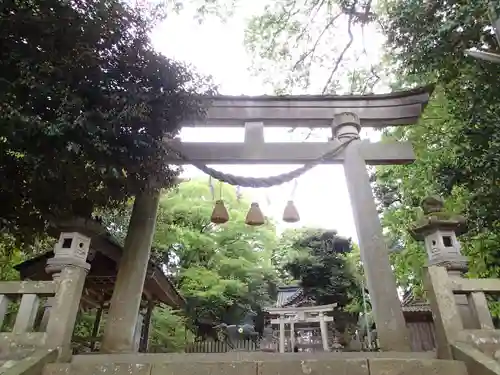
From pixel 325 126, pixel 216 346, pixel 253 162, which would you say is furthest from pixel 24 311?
pixel 216 346

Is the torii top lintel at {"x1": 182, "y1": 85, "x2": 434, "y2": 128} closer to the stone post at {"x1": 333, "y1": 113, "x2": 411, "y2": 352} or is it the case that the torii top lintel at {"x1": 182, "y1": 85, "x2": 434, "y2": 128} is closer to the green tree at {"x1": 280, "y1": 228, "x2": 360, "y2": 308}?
the stone post at {"x1": 333, "y1": 113, "x2": 411, "y2": 352}

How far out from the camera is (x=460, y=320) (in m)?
3.58

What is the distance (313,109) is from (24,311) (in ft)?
16.6

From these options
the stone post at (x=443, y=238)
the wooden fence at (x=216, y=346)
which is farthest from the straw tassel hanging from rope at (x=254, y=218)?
the wooden fence at (x=216, y=346)

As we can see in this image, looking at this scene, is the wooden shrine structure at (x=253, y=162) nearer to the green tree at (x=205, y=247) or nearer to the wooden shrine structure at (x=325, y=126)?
the wooden shrine structure at (x=325, y=126)

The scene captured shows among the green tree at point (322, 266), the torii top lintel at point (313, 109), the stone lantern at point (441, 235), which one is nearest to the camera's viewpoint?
the stone lantern at point (441, 235)

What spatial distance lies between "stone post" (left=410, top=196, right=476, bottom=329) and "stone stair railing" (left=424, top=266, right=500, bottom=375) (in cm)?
18

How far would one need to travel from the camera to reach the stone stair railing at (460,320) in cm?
326

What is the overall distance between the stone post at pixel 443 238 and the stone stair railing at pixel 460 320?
182 millimetres

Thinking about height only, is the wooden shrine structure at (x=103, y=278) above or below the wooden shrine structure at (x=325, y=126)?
below

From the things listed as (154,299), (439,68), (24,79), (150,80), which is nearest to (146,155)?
(150,80)

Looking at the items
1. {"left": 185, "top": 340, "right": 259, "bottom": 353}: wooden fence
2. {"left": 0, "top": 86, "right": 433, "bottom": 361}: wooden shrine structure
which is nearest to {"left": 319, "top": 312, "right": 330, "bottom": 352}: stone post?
{"left": 185, "top": 340, "right": 259, "bottom": 353}: wooden fence

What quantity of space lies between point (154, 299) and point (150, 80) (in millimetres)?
7516

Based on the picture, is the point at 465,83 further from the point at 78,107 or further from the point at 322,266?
the point at 322,266
